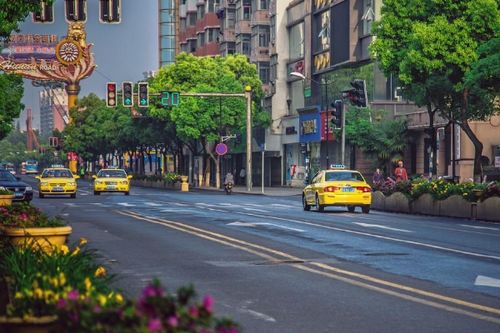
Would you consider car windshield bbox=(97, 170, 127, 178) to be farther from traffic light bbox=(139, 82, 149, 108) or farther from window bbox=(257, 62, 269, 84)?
window bbox=(257, 62, 269, 84)

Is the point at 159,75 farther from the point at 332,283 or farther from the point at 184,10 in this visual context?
the point at 332,283

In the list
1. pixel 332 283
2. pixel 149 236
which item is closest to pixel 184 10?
pixel 149 236

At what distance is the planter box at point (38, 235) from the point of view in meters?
12.6

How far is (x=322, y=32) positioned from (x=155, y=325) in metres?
78.2

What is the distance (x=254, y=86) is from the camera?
9431cm

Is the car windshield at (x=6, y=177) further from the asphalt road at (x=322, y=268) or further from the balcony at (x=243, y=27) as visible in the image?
the balcony at (x=243, y=27)

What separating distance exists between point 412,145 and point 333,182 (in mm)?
31214

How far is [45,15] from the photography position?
85.1 ft

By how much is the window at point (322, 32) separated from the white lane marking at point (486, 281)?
66.4m

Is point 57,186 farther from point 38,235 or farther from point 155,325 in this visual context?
point 155,325

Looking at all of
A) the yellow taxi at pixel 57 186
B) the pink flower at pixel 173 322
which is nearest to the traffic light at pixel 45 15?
the pink flower at pixel 173 322

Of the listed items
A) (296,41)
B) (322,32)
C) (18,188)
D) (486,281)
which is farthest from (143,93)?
(486,281)

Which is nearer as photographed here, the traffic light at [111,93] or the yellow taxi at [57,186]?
the traffic light at [111,93]

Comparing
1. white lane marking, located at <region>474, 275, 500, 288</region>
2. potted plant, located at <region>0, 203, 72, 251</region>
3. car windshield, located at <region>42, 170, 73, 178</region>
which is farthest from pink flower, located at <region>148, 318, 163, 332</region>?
car windshield, located at <region>42, 170, 73, 178</region>
